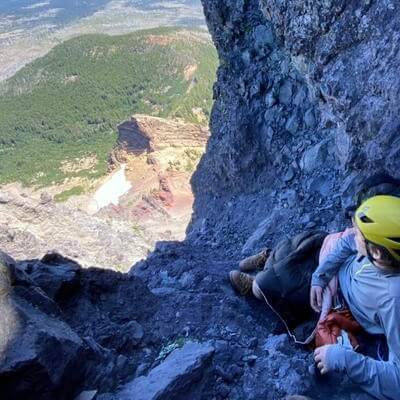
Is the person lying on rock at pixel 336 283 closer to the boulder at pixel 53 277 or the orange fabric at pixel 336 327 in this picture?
the orange fabric at pixel 336 327

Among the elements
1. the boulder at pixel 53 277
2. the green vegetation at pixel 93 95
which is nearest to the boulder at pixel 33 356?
the boulder at pixel 53 277

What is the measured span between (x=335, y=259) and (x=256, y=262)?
6.83 ft

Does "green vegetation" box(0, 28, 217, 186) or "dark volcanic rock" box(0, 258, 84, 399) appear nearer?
"dark volcanic rock" box(0, 258, 84, 399)

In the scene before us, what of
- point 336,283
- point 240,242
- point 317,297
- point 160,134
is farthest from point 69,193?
point 336,283

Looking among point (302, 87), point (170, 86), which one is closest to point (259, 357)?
point (302, 87)

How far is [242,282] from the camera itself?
612cm

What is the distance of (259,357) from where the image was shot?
4.93 metres

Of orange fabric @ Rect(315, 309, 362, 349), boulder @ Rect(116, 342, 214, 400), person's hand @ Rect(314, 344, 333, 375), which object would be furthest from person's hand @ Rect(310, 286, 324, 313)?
boulder @ Rect(116, 342, 214, 400)

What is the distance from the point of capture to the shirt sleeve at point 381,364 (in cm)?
337

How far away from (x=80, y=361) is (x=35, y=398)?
43 centimetres

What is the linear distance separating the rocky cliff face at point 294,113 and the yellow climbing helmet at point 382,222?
297cm

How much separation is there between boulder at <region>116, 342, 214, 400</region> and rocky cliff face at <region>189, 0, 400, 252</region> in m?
3.11

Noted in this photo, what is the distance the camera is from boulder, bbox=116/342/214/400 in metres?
4.30

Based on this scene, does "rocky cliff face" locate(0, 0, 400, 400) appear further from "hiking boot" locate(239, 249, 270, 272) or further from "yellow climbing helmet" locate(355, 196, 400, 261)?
"yellow climbing helmet" locate(355, 196, 400, 261)
